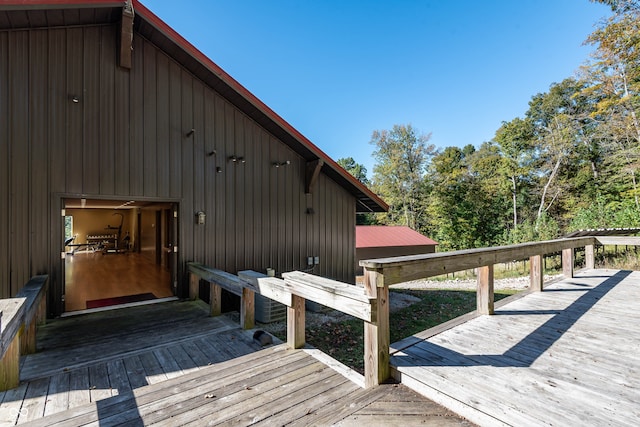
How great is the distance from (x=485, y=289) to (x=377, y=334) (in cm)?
222

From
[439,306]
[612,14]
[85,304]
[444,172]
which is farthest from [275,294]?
[444,172]

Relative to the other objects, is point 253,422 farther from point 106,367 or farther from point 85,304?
point 85,304

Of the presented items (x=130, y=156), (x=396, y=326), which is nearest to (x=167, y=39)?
(x=130, y=156)

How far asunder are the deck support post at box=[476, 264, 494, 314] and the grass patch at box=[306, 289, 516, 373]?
1.90m

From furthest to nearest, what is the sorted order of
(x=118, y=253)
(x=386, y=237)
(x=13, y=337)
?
(x=386, y=237)
(x=118, y=253)
(x=13, y=337)

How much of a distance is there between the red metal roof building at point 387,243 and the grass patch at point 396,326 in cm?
672

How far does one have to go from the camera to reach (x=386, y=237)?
17.5 metres

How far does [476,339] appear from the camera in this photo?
9.55 ft

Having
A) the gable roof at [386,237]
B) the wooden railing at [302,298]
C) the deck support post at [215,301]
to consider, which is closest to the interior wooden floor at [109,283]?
the deck support post at [215,301]

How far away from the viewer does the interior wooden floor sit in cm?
547

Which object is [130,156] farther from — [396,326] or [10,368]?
[396,326]

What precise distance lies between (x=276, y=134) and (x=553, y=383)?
19.7 ft

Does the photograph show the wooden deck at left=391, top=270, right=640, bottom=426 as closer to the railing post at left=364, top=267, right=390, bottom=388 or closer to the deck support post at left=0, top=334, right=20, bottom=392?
the railing post at left=364, top=267, right=390, bottom=388

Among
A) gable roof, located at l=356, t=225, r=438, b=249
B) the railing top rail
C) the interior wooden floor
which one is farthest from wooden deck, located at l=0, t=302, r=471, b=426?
gable roof, located at l=356, t=225, r=438, b=249
